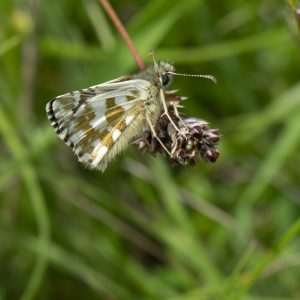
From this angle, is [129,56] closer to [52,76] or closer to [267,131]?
[52,76]

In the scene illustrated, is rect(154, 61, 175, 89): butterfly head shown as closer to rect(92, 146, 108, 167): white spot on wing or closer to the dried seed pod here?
the dried seed pod

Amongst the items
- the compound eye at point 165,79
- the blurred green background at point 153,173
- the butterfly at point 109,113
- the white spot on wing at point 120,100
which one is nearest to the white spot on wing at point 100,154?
the butterfly at point 109,113

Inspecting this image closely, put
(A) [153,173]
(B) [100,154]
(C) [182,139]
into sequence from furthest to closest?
1. (A) [153,173]
2. (B) [100,154]
3. (C) [182,139]

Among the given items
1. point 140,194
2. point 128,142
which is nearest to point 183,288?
point 140,194

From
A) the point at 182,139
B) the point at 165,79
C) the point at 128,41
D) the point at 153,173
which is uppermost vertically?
the point at 128,41

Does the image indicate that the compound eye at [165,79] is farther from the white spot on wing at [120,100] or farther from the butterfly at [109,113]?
the white spot on wing at [120,100]

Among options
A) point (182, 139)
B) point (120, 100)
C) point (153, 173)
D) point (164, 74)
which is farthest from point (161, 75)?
point (153, 173)

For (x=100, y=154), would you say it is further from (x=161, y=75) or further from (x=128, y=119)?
(x=161, y=75)
